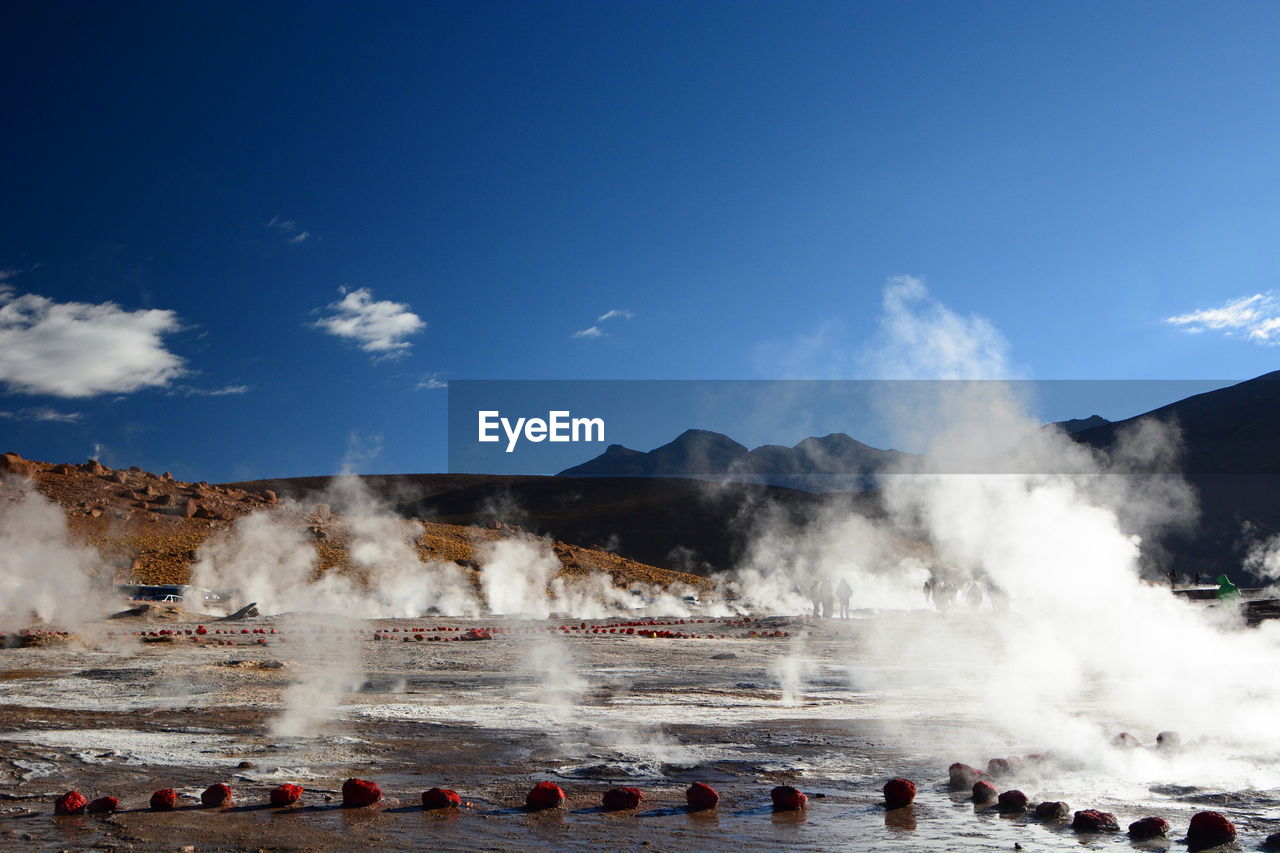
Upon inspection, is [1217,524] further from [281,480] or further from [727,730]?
[281,480]

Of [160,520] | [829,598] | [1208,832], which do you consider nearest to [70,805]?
[1208,832]

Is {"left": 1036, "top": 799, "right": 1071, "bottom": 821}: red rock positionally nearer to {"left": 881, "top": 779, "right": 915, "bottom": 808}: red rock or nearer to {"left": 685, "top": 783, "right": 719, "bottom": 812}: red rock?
{"left": 881, "top": 779, "right": 915, "bottom": 808}: red rock

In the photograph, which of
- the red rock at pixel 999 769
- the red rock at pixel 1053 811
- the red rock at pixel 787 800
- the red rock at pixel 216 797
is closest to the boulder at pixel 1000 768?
the red rock at pixel 999 769

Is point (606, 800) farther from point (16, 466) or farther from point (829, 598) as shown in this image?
point (16, 466)

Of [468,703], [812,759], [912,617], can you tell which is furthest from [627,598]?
[812,759]

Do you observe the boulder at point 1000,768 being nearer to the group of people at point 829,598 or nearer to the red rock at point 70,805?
the red rock at point 70,805
